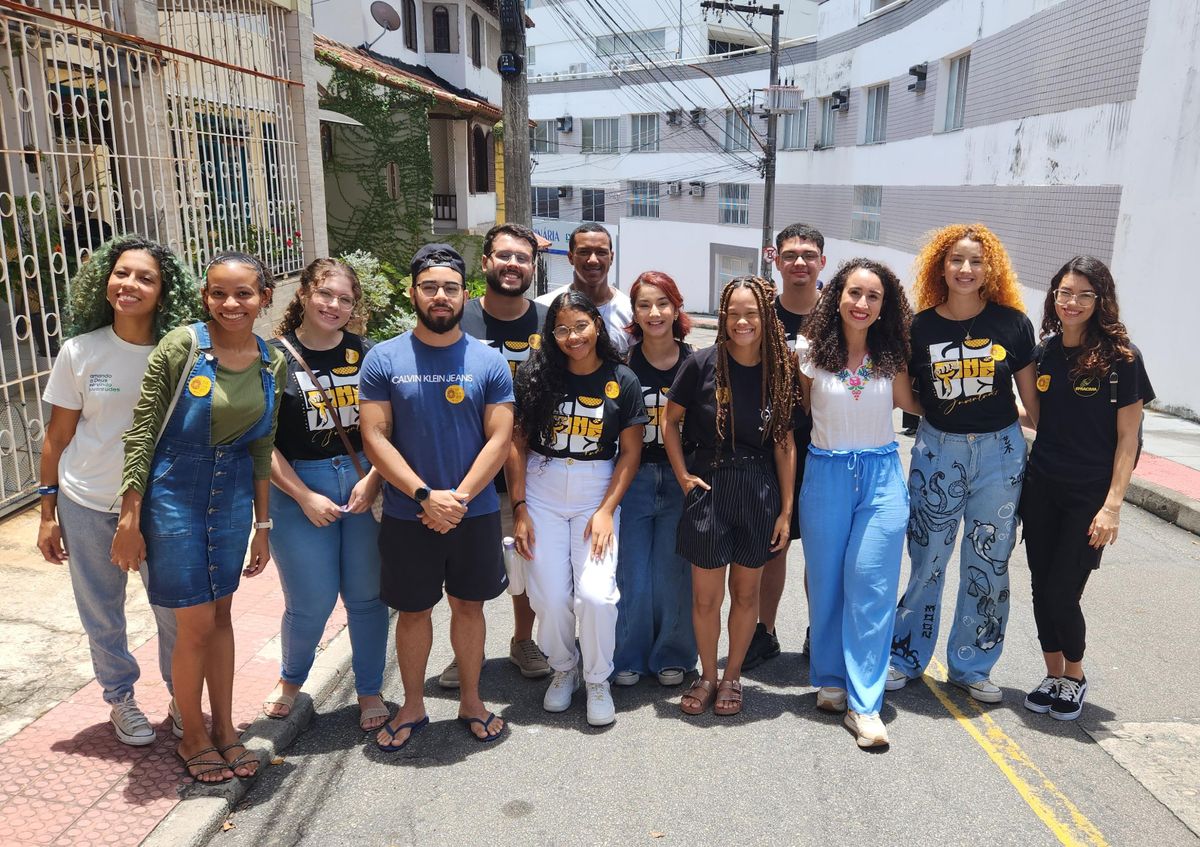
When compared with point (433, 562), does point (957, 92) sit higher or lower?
higher

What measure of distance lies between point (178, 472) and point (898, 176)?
68.6 ft

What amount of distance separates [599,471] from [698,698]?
1103 millimetres

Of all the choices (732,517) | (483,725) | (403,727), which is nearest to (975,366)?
(732,517)

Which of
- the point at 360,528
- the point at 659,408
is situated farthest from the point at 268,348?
the point at 659,408

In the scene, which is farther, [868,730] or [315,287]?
[868,730]

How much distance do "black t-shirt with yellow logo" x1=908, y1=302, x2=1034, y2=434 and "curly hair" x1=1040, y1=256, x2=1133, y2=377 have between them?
22 centimetres

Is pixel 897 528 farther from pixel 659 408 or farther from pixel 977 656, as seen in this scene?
pixel 659 408

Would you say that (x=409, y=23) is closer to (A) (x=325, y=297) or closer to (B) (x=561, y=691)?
(A) (x=325, y=297)

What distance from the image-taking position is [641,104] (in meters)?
35.1

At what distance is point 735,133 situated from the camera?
32.2m

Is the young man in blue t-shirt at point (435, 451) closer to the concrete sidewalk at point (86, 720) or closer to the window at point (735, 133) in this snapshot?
the concrete sidewalk at point (86, 720)

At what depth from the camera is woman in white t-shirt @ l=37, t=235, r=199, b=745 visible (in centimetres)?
322

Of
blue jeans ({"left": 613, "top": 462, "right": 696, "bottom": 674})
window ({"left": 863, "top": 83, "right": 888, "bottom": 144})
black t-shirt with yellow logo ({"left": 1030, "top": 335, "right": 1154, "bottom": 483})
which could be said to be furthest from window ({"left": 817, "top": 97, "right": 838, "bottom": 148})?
blue jeans ({"left": 613, "top": 462, "right": 696, "bottom": 674})

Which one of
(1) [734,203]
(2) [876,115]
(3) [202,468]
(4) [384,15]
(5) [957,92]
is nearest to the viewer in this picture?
(3) [202,468]
